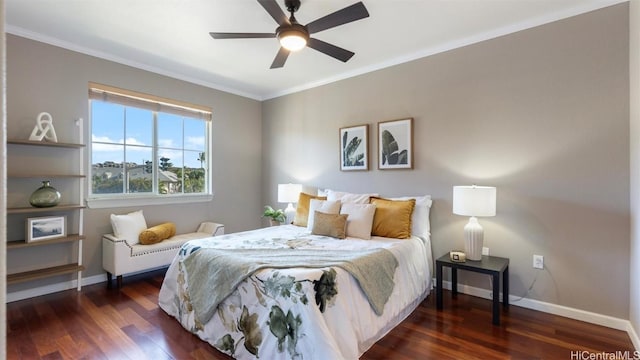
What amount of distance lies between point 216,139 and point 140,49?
5.03 ft

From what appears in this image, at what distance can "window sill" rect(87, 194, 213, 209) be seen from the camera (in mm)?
3340

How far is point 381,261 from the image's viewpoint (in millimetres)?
2273

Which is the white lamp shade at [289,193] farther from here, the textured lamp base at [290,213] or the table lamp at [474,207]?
the table lamp at [474,207]

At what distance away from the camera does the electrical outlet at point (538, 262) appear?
8.65ft

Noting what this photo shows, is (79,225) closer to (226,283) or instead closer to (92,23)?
(92,23)

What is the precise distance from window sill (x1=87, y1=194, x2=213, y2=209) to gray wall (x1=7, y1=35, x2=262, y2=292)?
60 millimetres

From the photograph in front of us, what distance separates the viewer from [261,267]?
6.38 feet

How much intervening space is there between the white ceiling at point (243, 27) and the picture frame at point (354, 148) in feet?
2.57

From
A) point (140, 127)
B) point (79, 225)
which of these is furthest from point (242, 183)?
point (79, 225)

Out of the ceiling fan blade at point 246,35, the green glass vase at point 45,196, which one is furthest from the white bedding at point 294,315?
the ceiling fan blade at point 246,35

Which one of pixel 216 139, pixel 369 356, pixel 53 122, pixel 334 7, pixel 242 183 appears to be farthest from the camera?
pixel 242 183

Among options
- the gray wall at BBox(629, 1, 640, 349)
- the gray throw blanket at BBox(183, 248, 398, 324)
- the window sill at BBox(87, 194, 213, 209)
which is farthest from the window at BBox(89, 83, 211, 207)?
the gray wall at BBox(629, 1, 640, 349)

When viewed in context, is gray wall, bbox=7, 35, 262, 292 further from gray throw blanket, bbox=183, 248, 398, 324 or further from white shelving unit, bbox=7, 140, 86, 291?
gray throw blanket, bbox=183, 248, 398, 324

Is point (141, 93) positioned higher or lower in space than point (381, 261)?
higher
